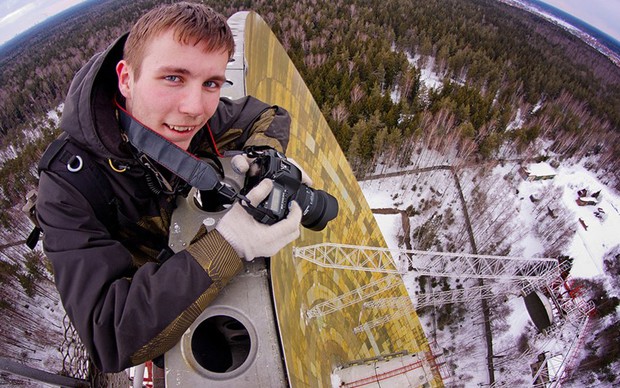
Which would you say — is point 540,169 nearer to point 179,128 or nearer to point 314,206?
point 314,206

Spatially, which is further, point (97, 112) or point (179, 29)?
point (97, 112)

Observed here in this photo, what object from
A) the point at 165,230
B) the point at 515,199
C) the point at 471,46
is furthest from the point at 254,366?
the point at 471,46

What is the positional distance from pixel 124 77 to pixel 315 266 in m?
5.69

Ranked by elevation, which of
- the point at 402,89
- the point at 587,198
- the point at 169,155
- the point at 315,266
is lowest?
the point at 169,155

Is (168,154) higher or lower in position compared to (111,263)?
higher

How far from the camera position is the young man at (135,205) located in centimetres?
232

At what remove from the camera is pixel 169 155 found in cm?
264

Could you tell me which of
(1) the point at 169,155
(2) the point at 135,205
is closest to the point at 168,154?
(1) the point at 169,155

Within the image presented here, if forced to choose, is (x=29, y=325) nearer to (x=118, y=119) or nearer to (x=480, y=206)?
(x=118, y=119)

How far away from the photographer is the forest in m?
26.3

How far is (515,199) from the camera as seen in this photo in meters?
26.3

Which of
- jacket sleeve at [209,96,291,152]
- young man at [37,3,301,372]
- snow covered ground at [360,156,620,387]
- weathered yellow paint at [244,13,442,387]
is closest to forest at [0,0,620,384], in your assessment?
snow covered ground at [360,156,620,387]

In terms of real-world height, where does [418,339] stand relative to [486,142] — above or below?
below

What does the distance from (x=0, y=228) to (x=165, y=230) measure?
27376 mm
